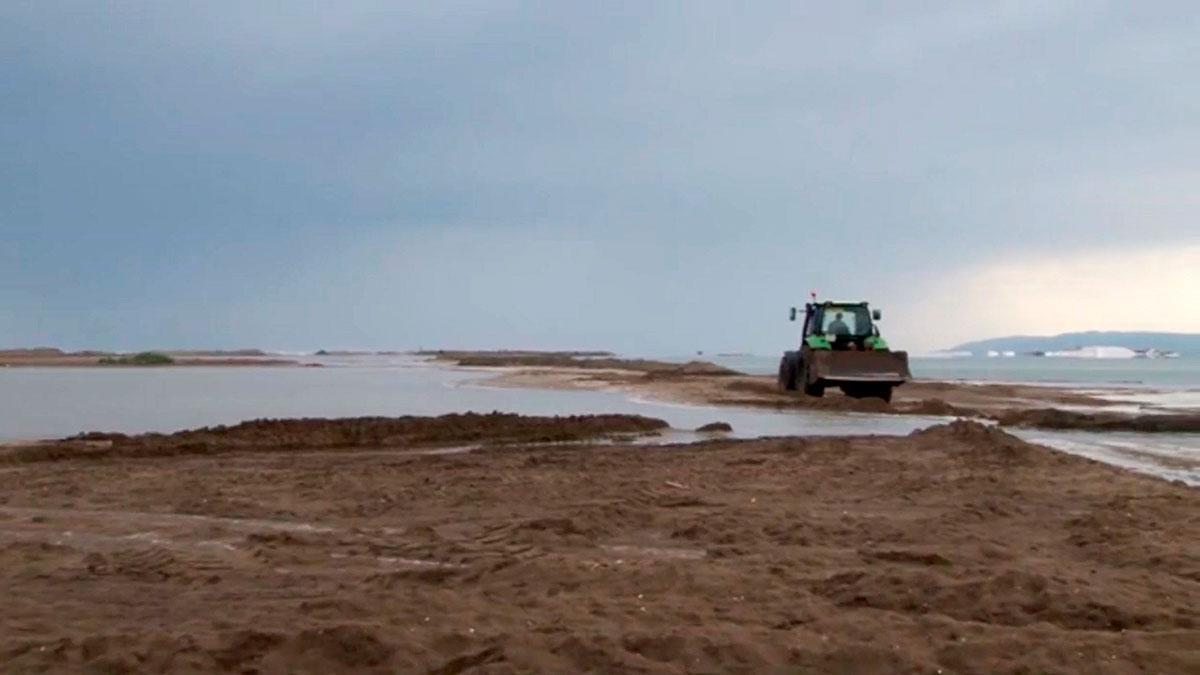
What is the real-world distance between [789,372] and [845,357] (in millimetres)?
4583

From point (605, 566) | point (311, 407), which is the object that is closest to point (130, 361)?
point (311, 407)

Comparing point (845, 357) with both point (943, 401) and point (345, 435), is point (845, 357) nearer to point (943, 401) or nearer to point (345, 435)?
point (943, 401)

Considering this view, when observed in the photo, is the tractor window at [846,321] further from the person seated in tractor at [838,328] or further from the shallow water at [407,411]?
the shallow water at [407,411]

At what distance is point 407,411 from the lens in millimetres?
24656

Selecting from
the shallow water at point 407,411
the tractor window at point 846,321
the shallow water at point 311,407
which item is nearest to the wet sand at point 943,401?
the shallow water at point 407,411

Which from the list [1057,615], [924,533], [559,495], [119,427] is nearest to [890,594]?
[1057,615]

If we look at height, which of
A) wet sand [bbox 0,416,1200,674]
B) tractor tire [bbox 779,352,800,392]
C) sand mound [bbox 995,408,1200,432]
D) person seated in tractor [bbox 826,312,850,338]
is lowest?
wet sand [bbox 0,416,1200,674]

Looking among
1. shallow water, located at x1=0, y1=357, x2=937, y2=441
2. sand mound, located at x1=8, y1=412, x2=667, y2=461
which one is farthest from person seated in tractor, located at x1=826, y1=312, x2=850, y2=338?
sand mound, located at x1=8, y1=412, x2=667, y2=461

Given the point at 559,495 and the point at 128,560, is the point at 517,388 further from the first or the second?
the point at 128,560

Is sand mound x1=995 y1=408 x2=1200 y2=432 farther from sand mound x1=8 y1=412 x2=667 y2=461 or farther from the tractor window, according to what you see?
sand mound x1=8 y1=412 x2=667 y2=461

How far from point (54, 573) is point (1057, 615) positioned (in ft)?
19.2

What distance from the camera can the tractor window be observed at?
29.3 meters

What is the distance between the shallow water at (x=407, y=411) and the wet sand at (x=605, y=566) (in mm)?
4662

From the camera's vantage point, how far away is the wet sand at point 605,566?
520 cm
